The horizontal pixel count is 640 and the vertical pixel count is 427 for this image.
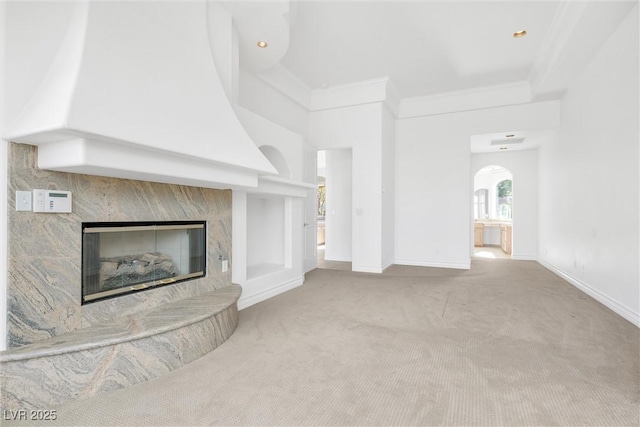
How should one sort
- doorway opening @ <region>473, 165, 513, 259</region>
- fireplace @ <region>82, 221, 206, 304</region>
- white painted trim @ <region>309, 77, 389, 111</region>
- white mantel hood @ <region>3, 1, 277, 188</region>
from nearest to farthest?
white mantel hood @ <region>3, 1, 277, 188</region>, fireplace @ <region>82, 221, 206, 304</region>, white painted trim @ <region>309, 77, 389, 111</region>, doorway opening @ <region>473, 165, 513, 259</region>

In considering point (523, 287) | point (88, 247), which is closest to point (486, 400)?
point (88, 247)

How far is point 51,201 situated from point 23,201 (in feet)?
0.40

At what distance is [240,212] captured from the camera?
340 cm

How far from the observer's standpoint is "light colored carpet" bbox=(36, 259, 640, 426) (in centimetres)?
162

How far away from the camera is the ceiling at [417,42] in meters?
3.56

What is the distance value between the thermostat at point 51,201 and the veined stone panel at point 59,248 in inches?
1.3

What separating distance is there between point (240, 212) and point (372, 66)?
10.3 ft

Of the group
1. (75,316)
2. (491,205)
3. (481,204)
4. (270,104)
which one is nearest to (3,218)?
(75,316)

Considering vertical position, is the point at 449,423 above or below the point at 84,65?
below

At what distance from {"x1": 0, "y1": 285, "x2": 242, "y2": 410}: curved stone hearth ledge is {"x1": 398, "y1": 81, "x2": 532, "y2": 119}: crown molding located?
17.7 ft

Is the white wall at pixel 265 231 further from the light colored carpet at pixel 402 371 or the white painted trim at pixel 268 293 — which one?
the light colored carpet at pixel 402 371

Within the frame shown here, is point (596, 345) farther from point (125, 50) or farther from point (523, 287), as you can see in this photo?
point (125, 50)

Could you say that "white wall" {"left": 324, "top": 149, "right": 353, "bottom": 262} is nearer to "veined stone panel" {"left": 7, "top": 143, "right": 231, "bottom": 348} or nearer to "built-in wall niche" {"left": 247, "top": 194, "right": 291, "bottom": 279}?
"built-in wall niche" {"left": 247, "top": 194, "right": 291, "bottom": 279}

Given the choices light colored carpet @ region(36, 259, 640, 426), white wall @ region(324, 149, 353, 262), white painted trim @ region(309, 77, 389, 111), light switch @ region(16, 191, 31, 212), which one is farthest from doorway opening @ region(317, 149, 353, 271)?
light switch @ region(16, 191, 31, 212)
